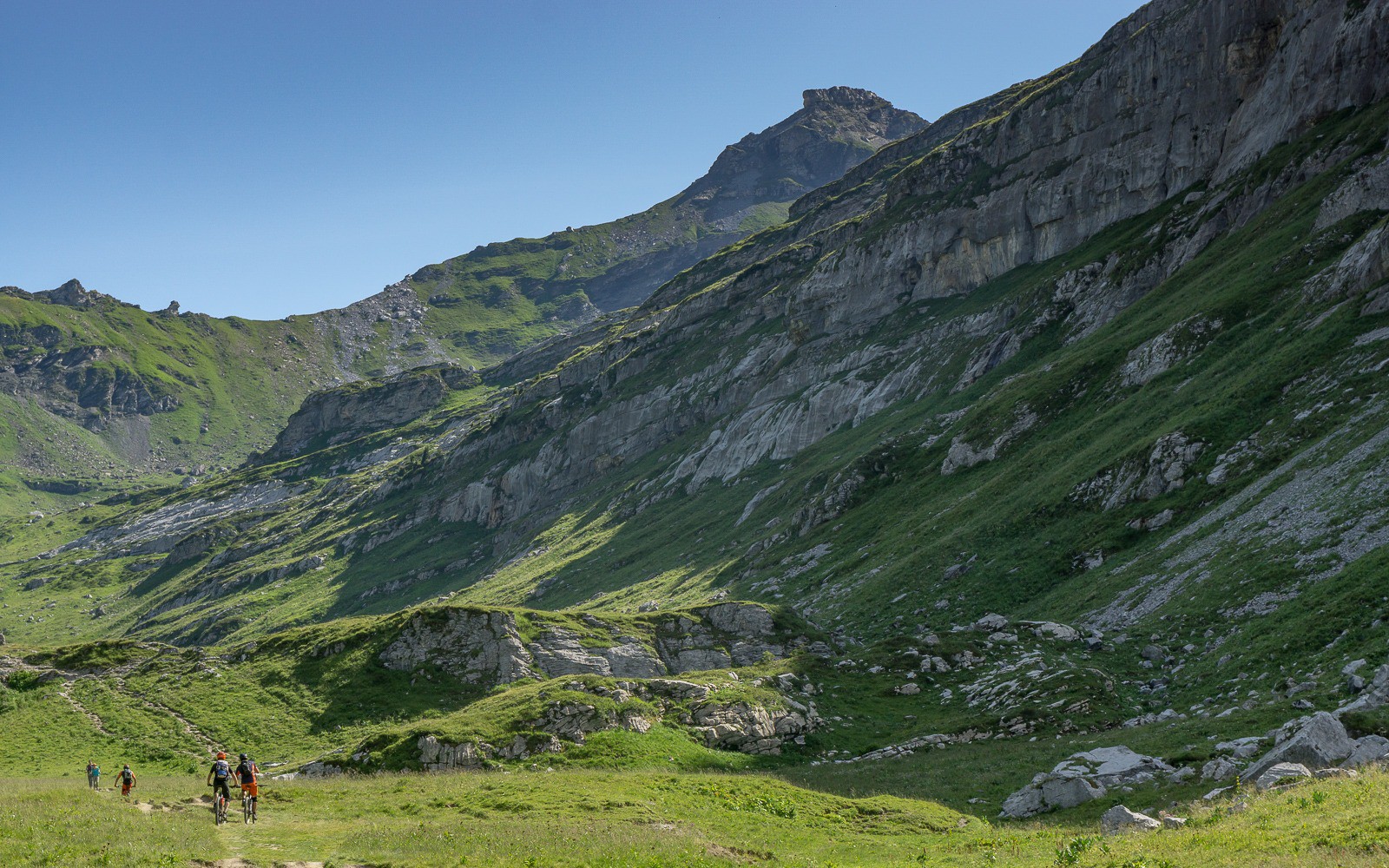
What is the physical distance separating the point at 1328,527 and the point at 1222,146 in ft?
308

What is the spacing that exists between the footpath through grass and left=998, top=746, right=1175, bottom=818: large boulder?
5.00 ft

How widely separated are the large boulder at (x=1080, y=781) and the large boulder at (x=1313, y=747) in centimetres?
494

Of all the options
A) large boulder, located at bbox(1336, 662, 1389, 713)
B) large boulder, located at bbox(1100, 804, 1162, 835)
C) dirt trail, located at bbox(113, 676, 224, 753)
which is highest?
dirt trail, located at bbox(113, 676, 224, 753)

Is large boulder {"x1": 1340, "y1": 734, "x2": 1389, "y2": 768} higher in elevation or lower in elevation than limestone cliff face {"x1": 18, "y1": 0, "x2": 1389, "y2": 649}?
lower

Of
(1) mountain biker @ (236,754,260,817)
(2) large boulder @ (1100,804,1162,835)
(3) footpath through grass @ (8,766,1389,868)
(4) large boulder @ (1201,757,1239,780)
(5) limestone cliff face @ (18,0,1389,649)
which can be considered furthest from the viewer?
(5) limestone cliff face @ (18,0,1389,649)

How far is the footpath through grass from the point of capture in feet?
65.2

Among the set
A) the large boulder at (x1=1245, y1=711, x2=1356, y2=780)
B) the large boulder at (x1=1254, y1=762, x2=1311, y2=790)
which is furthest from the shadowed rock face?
the large boulder at (x1=1254, y1=762, x2=1311, y2=790)

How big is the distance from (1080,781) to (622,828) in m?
16.4

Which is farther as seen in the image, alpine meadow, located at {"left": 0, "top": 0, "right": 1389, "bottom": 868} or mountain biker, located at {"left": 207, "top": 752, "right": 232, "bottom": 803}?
mountain biker, located at {"left": 207, "top": 752, "right": 232, "bottom": 803}

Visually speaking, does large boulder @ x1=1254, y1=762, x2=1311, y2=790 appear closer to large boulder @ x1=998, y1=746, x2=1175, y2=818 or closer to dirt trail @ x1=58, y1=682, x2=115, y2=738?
large boulder @ x1=998, y1=746, x2=1175, y2=818

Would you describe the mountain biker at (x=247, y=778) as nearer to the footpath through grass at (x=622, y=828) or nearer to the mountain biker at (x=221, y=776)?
the mountain biker at (x=221, y=776)

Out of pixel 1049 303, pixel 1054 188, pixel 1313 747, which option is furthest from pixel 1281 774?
pixel 1054 188

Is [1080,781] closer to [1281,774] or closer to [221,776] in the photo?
[1281,774]

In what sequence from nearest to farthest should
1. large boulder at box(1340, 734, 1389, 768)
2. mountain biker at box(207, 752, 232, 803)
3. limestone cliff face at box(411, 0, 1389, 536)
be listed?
large boulder at box(1340, 734, 1389, 768)
mountain biker at box(207, 752, 232, 803)
limestone cliff face at box(411, 0, 1389, 536)
